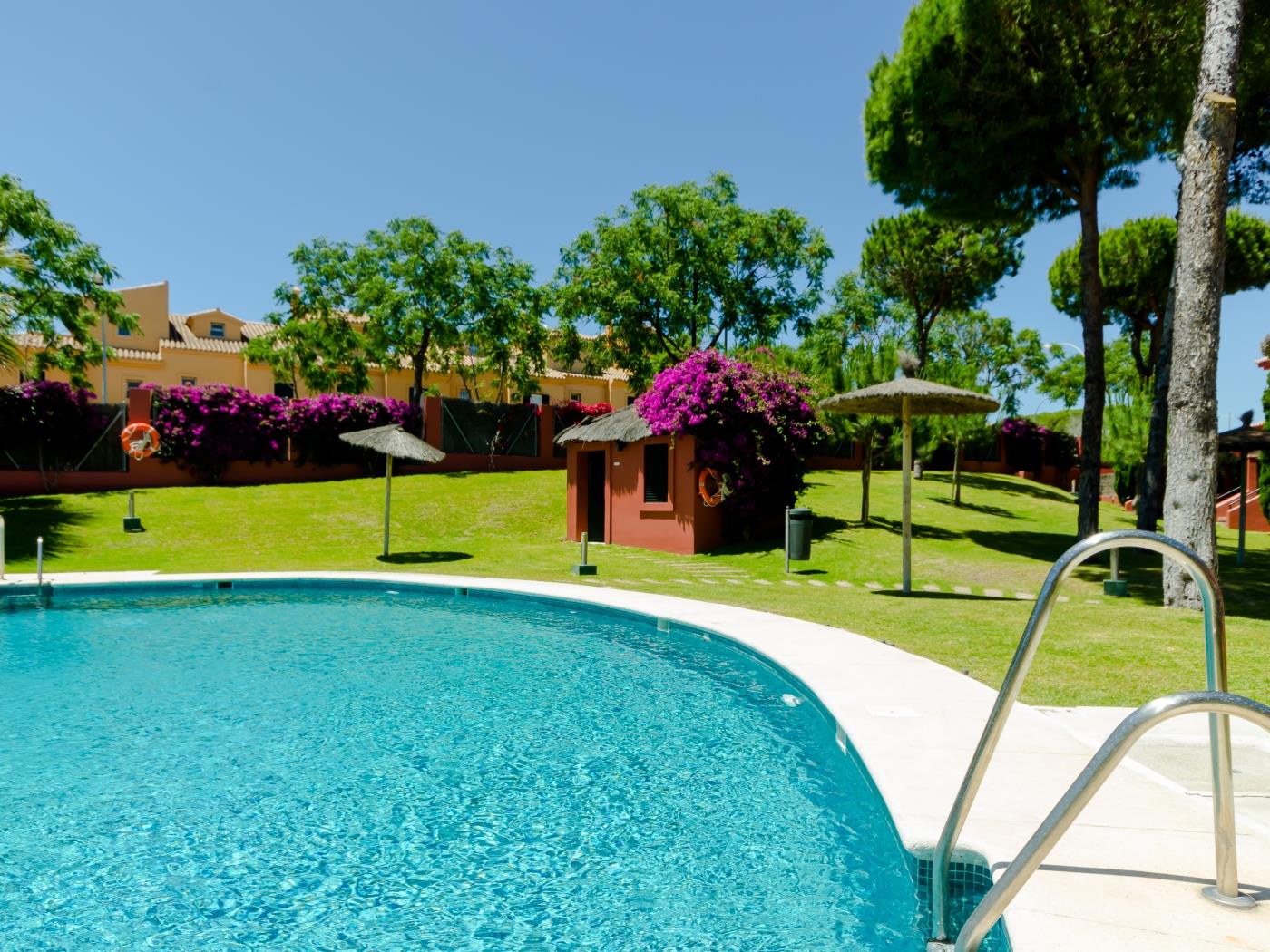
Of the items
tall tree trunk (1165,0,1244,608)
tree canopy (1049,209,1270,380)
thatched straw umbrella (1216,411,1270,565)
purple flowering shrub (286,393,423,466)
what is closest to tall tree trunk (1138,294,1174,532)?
thatched straw umbrella (1216,411,1270,565)

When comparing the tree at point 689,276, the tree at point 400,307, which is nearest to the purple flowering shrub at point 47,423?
the tree at point 400,307

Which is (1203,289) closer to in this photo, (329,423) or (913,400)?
(913,400)

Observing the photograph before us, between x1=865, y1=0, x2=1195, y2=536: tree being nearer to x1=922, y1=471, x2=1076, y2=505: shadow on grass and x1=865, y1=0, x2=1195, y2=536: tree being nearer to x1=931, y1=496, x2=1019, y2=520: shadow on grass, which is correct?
x1=931, y1=496, x2=1019, y2=520: shadow on grass

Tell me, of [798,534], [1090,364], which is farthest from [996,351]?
[798,534]

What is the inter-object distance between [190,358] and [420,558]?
32.3 m

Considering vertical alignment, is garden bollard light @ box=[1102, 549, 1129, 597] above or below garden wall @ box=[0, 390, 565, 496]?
below

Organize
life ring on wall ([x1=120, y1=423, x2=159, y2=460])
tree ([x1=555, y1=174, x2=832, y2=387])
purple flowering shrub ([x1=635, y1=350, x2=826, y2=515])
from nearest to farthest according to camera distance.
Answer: purple flowering shrub ([x1=635, y1=350, x2=826, y2=515])
life ring on wall ([x1=120, y1=423, x2=159, y2=460])
tree ([x1=555, y1=174, x2=832, y2=387])

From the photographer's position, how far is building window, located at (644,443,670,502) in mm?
17938

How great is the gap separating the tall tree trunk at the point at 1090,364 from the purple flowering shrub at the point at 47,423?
26638 mm

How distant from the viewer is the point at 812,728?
5594 millimetres

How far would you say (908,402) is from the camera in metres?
12.3

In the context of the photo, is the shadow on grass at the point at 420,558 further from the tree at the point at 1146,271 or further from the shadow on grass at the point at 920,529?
the tree at the point at 1146,271

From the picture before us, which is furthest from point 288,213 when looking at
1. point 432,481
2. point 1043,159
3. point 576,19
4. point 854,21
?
point 1043,159

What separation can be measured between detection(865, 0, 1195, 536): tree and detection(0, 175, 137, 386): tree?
2651 centimetres
